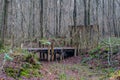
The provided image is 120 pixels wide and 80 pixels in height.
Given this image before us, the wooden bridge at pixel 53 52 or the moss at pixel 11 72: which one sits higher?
the moss at pixel 11 72

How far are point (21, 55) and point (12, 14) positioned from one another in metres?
27.2

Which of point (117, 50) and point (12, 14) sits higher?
point (12, 14)

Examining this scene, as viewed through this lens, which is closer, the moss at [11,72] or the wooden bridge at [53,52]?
the moss at [11,72]

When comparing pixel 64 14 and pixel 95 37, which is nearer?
pixel 95 37

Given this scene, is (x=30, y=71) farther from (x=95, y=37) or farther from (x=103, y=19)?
(x=103, y=19)

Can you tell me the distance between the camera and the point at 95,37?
64.6 feet

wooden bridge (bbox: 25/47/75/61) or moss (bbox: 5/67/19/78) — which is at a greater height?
moss (bbox: 5/67/19/78)

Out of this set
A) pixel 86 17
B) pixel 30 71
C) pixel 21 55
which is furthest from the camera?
pixel 86 17

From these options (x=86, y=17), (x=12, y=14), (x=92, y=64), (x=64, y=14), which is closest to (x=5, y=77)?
(x=92, y=64)

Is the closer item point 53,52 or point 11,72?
point 11,72

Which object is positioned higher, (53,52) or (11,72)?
(11,72)

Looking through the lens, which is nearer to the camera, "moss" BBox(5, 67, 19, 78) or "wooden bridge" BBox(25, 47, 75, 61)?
"moss" BBox(5, 67, 19, 78)

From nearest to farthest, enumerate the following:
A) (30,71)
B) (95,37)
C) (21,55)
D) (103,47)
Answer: (30,71), (21,55), (103,47), (95,37)


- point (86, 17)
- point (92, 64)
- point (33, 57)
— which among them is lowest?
point (92, 64)
